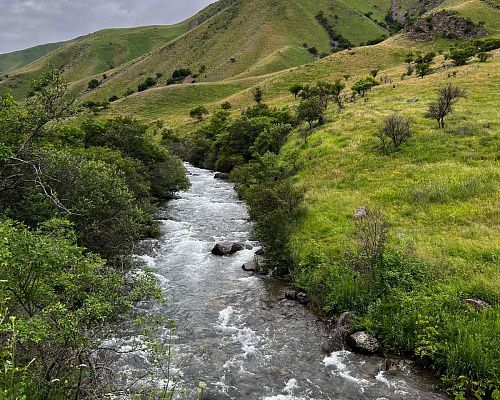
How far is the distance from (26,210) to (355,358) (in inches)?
603

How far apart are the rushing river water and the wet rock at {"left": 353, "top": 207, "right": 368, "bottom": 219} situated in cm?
674

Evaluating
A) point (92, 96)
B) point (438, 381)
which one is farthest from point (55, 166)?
point (92, 96)

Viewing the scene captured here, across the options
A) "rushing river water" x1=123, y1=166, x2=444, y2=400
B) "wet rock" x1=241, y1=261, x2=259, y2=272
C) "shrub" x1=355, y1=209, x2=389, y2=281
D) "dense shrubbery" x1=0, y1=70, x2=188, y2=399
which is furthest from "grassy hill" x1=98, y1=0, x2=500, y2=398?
"dense shrubbery" x1=0, y1=70, x2=188, y2=399

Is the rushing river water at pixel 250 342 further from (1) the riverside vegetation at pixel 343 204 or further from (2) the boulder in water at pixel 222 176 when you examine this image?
(2) the boulder in water at pixel 222 176

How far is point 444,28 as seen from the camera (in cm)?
11406

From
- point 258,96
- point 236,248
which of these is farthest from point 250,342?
point 258,96

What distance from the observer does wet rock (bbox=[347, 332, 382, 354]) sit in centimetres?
1548

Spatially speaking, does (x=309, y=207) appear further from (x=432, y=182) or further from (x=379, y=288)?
(x=379, y=288)

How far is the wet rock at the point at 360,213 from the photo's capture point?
985 inches

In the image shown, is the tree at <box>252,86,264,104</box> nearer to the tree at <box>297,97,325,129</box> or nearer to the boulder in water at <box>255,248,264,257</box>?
the tree at <box>297,97,325,129</box>

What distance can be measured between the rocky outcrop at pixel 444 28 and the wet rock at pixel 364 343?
115156mm

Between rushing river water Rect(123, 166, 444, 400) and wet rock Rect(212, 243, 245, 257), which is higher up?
wet rock Rect(212, 243, 245, 257)

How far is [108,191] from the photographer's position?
21984 millimetres

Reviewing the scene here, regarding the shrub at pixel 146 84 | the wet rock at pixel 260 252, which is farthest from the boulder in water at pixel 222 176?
the shrub at pixel 146 84
